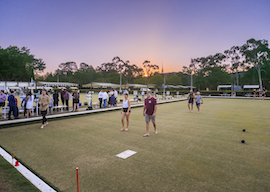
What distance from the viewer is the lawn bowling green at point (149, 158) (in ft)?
10.6

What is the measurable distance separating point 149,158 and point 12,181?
310 centimetres

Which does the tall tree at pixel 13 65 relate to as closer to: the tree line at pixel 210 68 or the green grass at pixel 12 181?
the tree line at pixel 210 68

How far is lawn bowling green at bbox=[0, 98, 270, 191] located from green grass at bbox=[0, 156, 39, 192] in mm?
350

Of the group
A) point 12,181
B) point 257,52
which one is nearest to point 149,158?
point 12,181

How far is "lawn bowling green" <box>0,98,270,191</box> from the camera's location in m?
3.23

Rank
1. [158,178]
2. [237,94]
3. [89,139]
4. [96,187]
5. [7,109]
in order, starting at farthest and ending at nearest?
[237,94] < [7,109] < [89,139] < [158,178] < [96,187]

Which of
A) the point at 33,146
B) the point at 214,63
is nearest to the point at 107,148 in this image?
the point at 33,146

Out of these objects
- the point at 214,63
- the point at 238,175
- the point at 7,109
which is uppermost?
the point at 214,63

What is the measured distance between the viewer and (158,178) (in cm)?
341

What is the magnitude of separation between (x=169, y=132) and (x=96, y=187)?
4474 mm

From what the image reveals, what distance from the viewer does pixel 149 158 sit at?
14.5ft

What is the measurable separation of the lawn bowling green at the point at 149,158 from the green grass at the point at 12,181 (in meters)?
0.35

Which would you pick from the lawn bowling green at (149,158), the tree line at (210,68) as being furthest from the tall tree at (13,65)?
the lawn bowling green at (149,158)

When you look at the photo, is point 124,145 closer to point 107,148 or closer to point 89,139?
point 107,148
